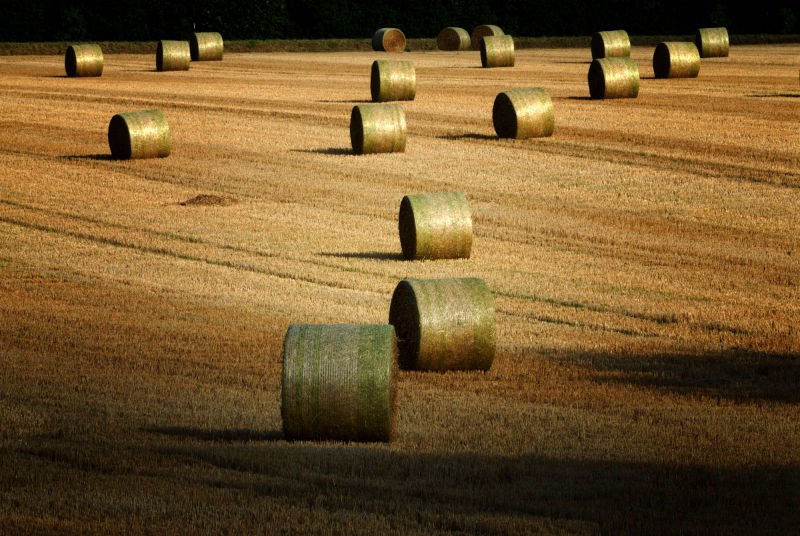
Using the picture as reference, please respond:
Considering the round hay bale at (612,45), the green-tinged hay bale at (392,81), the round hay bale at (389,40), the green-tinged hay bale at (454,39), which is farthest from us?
the green-tinged hay bale at (454,39)

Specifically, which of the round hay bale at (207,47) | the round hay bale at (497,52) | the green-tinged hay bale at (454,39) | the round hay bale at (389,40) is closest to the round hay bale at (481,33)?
the green-tinged hay bale at (454,39)

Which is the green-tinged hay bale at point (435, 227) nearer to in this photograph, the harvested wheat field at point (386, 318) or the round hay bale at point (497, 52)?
the harvested wheat field at point (386, 318)

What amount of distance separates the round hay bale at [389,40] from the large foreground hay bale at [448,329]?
4927cm

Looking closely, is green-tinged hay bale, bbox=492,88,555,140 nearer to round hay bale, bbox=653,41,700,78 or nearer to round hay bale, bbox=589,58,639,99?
round hay bale, bbox=589,58,639,99

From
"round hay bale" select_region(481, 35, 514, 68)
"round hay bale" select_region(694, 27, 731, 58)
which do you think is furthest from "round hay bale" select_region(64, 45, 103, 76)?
"round hay bale" select_region(694, 27, 731, 58)

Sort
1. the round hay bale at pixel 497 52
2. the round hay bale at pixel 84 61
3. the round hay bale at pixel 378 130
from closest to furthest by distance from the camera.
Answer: the round hay bale at pixel 378 130 → the round hay bale at pixel 84 61 → the round hay bale at pixel 497 52

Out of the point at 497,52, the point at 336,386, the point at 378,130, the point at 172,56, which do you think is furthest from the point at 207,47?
the point at 336,386

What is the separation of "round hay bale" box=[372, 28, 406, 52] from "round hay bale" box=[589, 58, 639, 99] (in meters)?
26.2

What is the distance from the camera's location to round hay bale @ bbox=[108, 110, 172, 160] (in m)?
26.2

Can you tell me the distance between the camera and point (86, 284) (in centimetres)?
1580

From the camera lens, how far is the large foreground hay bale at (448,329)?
11.7m

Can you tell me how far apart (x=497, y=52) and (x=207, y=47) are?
1290 centimetres

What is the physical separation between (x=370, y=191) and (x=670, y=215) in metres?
5.36

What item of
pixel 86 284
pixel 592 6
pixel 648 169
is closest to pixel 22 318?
pixel 86 284
